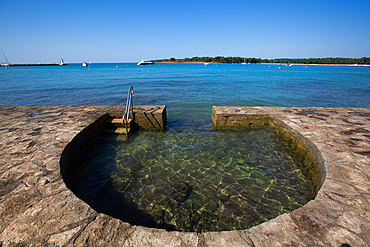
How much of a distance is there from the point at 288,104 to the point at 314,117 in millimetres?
7143

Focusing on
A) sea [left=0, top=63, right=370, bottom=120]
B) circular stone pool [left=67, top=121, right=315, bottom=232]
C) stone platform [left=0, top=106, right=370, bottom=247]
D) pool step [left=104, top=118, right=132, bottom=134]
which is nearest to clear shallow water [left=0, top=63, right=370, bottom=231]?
circular stone pool [left=67, top=121, right=315, bottom=232]

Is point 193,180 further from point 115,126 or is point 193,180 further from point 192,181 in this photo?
point 115,126

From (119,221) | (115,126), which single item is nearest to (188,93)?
(115,126)

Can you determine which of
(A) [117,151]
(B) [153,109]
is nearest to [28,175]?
(A) [117,151]

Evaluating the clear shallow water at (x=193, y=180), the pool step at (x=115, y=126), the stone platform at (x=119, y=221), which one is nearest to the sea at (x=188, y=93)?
the pool step at (x=115, y=126)

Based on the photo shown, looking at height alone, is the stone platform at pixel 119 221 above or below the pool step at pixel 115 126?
above

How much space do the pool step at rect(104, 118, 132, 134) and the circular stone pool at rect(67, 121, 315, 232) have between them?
0.38 m

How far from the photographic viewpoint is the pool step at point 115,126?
650 cm

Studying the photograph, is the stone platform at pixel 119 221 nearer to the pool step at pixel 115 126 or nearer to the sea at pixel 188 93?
the pool step at pixel 115 126

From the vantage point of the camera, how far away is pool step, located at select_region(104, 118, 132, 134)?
6.50 m

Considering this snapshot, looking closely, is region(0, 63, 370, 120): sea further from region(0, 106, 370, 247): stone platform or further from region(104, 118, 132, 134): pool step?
region(0, 106, 370, 247): stone platform

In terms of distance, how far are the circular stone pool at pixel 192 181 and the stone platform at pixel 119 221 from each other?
75 cm

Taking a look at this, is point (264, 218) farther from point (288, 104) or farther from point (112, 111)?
point (288, 104)

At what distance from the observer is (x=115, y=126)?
6.72m
